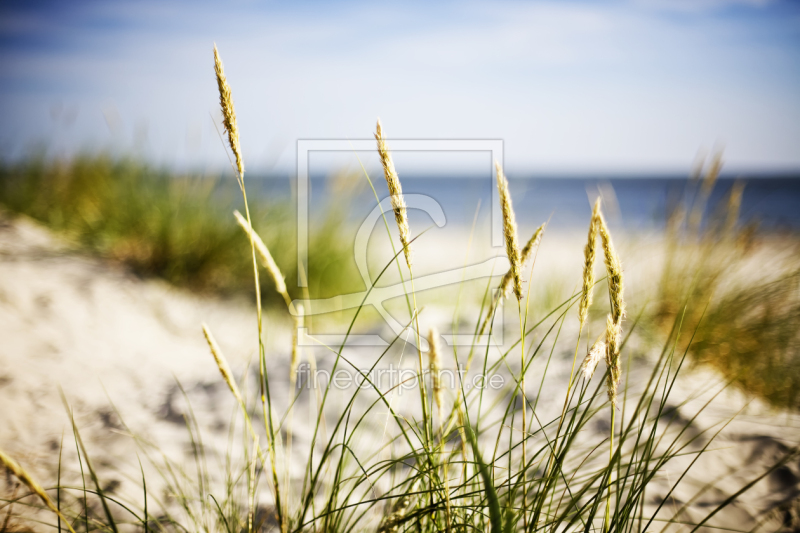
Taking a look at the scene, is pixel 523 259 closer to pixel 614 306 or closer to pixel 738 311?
pixel 614 306

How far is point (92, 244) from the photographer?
2975 mm

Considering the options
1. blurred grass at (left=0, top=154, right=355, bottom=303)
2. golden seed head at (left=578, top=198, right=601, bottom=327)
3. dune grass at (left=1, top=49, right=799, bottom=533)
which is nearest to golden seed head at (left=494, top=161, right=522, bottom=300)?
dune grass at (left=1, top=49, right=799, bottom=533)

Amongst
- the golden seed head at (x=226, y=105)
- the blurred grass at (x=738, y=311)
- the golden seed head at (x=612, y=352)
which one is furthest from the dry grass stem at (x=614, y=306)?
the blurred grass at (x=738, y=311)

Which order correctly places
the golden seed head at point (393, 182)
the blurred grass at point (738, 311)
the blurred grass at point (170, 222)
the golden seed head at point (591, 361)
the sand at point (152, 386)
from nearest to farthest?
the golden seed head at point (591, 361)
the golden seed head at point (393, 182)
the sand at point (152, 386)
the blurred grass at point (738, 311)
the blurred grass at point (170, 222)

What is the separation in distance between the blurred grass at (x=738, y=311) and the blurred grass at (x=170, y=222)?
98.2 inches

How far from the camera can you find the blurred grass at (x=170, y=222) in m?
2.99

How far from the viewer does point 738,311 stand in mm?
2443

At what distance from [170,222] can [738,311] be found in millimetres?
3827

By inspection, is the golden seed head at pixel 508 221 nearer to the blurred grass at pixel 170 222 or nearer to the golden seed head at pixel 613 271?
the golden seed head at pixel 613 271

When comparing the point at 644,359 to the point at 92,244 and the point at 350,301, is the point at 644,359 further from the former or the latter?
the point at 92,244

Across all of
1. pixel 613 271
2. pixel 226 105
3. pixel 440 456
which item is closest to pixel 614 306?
pixel 613 271

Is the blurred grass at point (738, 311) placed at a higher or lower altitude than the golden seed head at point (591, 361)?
lower

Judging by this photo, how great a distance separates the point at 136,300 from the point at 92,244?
714mm

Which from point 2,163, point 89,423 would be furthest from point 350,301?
point 2,163
